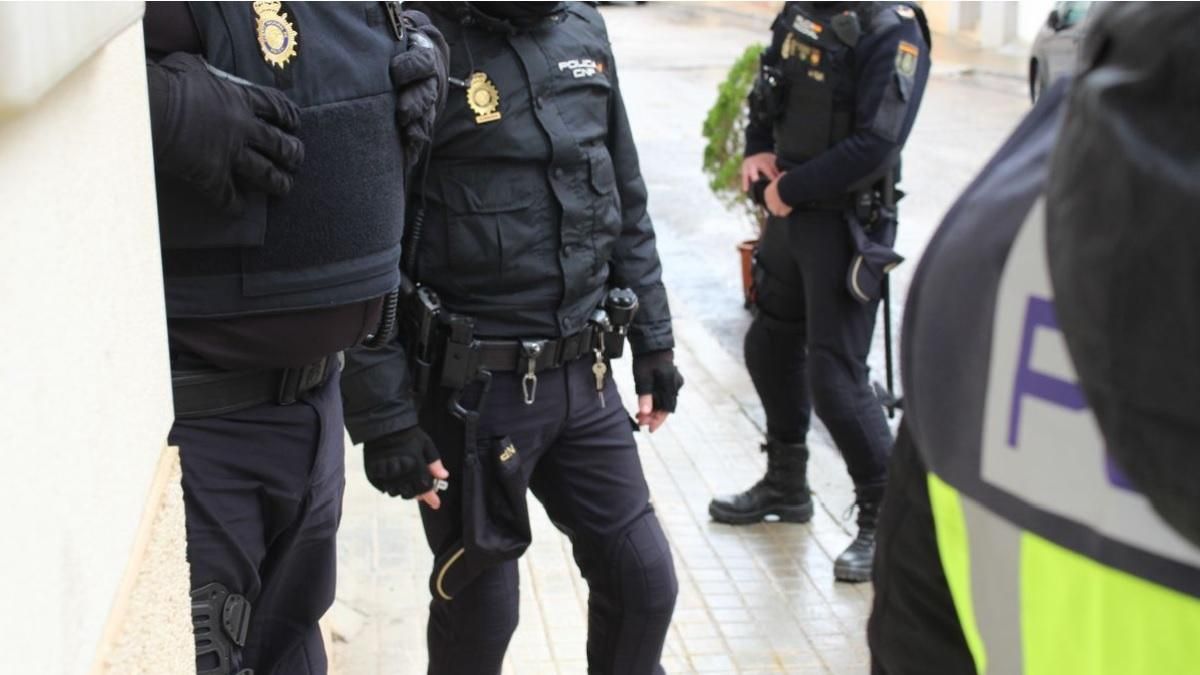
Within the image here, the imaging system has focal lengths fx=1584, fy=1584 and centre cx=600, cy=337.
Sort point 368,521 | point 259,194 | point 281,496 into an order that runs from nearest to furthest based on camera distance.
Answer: point 259,194 → point 281,496 → point 368,521

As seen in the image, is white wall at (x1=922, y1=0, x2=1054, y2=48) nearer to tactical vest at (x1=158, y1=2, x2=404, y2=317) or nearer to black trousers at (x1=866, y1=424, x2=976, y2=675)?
tactical vest at (x1=158, y1=2, x2=404, y2=317)

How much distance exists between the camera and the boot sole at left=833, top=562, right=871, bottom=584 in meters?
4.71

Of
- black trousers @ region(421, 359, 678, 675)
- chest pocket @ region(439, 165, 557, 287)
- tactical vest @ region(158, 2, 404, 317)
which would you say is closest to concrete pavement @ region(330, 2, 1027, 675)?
black trousers @ region(421, 359, 678, 675)

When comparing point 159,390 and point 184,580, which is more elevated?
point 159,390

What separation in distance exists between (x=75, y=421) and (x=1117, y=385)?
→ 37.7 inches

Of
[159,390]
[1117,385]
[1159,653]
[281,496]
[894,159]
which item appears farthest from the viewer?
[894,159]

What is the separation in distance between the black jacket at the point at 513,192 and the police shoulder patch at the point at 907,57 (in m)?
1.32

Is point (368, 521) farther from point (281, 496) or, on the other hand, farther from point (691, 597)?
point (281, 496)

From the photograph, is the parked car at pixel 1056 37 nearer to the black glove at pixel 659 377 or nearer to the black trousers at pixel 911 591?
the black glove at pixel 659 377

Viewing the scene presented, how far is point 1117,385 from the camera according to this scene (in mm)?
993

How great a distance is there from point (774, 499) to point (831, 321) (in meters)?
0.77

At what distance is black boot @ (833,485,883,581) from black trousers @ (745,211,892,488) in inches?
1.5

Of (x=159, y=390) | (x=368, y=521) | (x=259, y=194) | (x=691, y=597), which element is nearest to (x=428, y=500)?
(x=259, y=194)

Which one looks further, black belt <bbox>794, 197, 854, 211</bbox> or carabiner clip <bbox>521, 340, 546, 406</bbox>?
black belt <bbox>794, 197, 854, 211</bbox>
